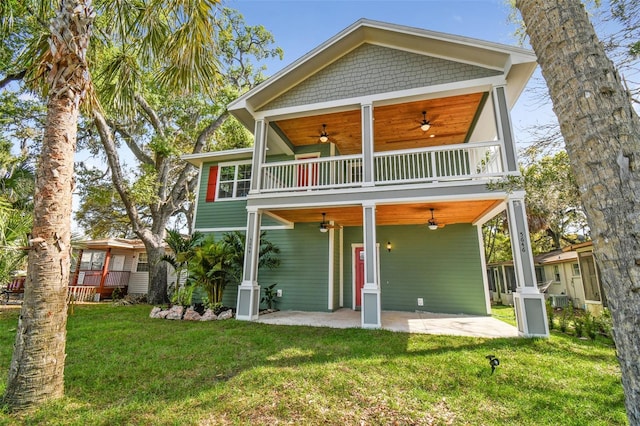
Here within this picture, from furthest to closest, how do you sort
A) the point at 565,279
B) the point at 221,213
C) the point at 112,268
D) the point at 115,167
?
the point at 112,268, the point at 565,279, the point at 115,167, the point at 221,213

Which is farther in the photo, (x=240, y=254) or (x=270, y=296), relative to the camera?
(x=270, y=296)

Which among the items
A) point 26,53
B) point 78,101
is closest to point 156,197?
point 26,53

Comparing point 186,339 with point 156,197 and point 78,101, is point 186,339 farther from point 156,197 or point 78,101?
point 156,197

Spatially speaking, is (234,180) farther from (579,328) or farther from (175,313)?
(579,328)

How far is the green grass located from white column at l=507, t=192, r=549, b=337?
1.19ft

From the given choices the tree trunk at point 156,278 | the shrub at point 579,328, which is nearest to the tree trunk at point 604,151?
the shrub at point 579,328

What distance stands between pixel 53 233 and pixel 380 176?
6.82m

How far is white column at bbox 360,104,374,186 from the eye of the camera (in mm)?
7086

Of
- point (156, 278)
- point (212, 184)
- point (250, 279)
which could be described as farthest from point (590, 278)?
point (156, 278)

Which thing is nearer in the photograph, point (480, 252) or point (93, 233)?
point (480, 252)

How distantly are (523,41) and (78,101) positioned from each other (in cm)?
1081

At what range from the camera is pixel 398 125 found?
8727 millimetres

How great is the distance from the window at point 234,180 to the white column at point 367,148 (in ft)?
16.0

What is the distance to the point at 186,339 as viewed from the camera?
213 inches
